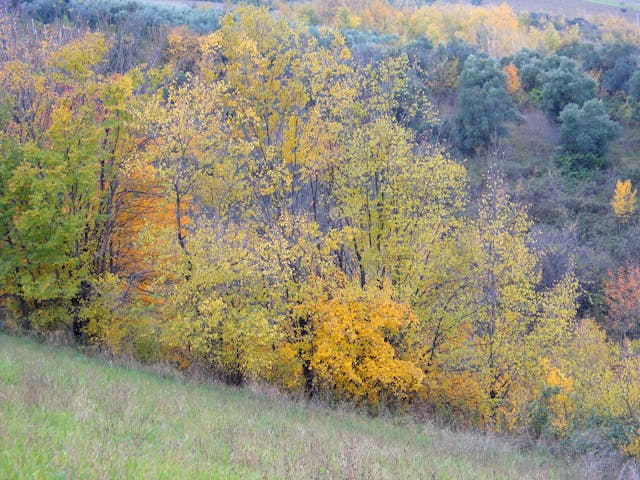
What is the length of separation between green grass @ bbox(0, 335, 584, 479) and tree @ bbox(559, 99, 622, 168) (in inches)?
1774

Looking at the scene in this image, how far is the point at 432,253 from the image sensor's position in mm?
17641

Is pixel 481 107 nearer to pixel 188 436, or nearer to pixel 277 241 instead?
pixel 277 241

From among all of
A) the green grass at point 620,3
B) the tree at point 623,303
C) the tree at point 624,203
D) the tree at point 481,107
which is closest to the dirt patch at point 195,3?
the tree at point 481,107

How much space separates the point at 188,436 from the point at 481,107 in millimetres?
50173

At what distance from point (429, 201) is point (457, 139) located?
1506 inches

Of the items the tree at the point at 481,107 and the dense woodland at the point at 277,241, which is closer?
the dense woodland at the point at 277,241

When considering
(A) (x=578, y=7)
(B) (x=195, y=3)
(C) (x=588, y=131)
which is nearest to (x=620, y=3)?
(A) (x=578, y=7)

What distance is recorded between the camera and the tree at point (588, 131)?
1967 inches

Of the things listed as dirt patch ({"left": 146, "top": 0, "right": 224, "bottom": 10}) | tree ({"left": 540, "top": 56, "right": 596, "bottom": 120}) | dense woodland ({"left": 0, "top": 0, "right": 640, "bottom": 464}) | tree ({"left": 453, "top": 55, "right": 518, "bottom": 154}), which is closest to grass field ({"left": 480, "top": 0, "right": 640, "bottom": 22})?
tree ({"left": 540, "top": 56, "right": 596, "bottom": 120})

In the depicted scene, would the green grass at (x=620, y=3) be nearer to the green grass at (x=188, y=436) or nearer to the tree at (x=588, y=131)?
the tree at (x=588, y=131)

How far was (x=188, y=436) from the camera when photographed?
739 centimetres

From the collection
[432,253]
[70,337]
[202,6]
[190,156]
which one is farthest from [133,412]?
[202,6]

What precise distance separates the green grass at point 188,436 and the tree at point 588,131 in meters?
45.1

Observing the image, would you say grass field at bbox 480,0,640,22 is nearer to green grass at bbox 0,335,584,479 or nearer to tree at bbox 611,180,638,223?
tree at bbox 611,180,638,223
